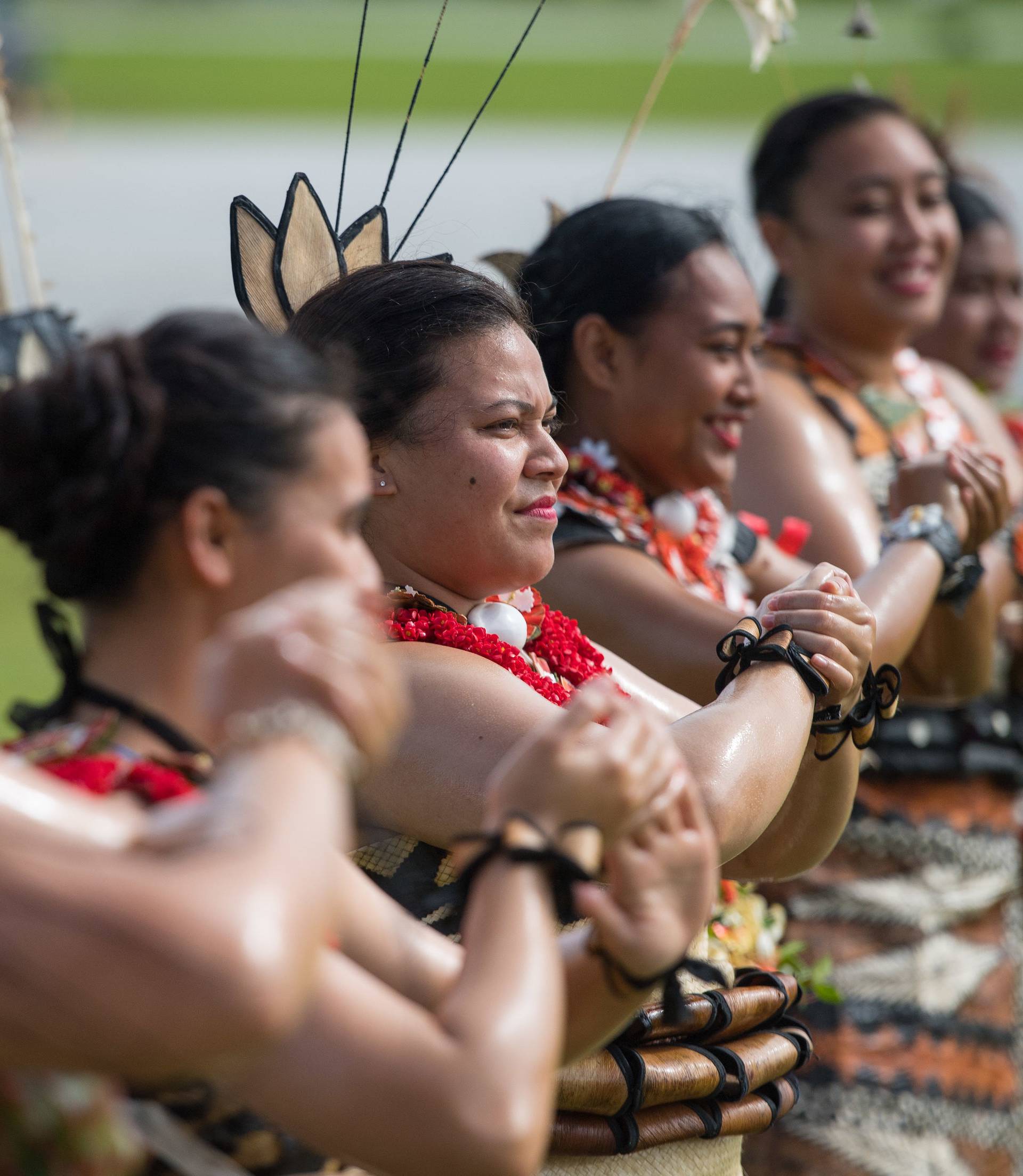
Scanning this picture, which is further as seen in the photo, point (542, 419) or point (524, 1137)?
point (542, 419)

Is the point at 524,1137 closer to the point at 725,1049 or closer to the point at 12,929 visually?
the point at 12,929

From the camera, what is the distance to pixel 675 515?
9.26ft

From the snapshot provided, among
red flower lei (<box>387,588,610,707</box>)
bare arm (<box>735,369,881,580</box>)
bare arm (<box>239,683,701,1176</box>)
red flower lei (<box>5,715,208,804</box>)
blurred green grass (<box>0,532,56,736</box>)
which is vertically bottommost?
blurred green grass (<box>0,532,56,736</box>)

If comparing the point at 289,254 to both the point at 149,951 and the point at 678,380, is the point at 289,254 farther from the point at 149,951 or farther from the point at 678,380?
the point at 149,951

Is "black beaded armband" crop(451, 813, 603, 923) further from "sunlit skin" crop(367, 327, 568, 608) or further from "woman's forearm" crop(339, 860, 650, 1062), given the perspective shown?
"sunlit skin" crop(367, 327, 568, 608)

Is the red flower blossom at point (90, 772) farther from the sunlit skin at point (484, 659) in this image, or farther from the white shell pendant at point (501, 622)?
the white shell pendant at point (501, 622)

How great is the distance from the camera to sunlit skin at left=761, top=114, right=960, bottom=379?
3.61 meters

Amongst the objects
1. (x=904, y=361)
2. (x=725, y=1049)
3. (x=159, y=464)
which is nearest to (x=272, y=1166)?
(x=159, y=464)

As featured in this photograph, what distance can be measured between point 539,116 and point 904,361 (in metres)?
14.4

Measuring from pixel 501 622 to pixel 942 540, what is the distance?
999mm

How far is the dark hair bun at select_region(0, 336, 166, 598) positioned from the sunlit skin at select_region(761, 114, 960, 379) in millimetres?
2511

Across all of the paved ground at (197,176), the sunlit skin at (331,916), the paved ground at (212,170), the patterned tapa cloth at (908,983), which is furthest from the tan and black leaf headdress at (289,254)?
the paved ground at (212,170)

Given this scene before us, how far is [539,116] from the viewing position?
17453 millimetres

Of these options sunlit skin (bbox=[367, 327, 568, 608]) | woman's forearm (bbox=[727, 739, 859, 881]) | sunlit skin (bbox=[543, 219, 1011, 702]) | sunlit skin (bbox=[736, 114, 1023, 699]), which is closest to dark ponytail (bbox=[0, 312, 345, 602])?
sunlit skin (bbox=[367, 327, 568, 608])
